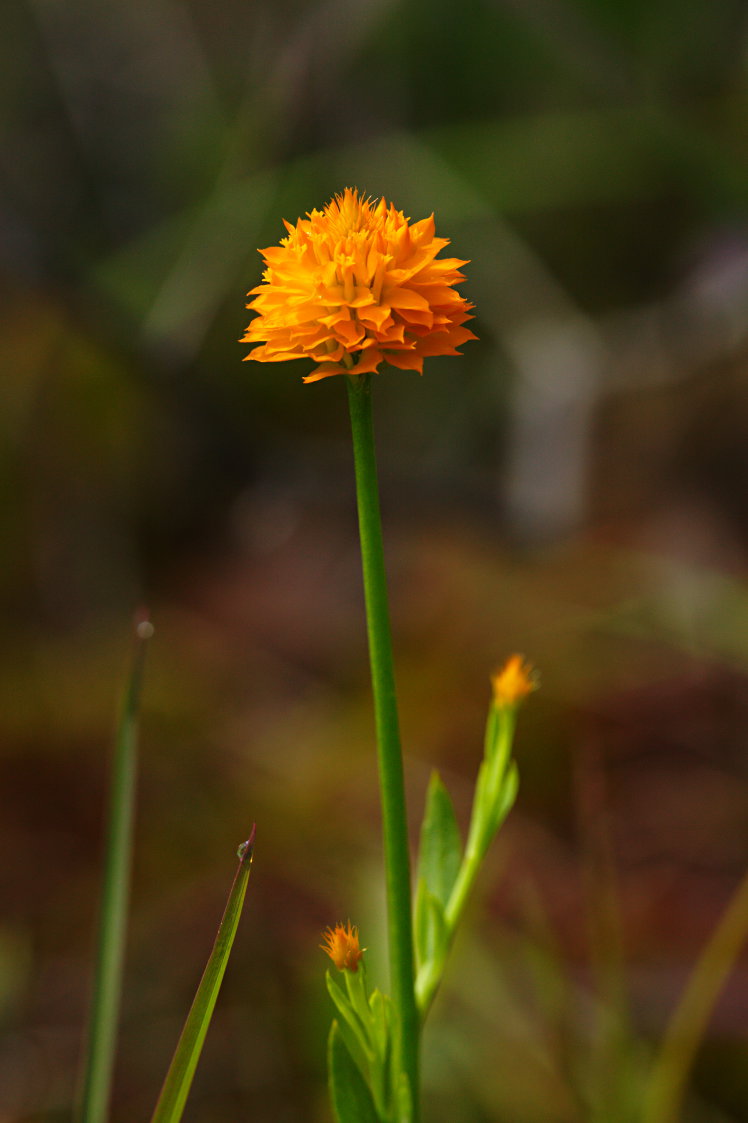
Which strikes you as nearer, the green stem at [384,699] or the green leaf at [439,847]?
the green stem at [384,699]

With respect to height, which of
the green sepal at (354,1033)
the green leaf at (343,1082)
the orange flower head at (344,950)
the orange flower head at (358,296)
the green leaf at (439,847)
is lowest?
the green leaf at (343,1082)

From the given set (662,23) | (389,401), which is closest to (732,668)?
(389,401)

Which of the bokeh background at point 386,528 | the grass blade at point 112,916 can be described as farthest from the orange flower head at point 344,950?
the bokeh background at point 386,528

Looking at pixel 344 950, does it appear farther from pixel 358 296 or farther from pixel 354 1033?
pixel 358 296

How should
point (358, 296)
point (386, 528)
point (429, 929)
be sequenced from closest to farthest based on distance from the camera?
point (358, 296) → point (429, 929) → point (386, 528)

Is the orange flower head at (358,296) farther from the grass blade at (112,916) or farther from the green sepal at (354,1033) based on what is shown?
the green sepal at (354,1033)

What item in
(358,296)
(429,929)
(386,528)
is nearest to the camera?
(358,296)

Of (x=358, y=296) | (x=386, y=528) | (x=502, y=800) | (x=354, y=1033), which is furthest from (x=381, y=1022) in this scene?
(x=386, y=528)
